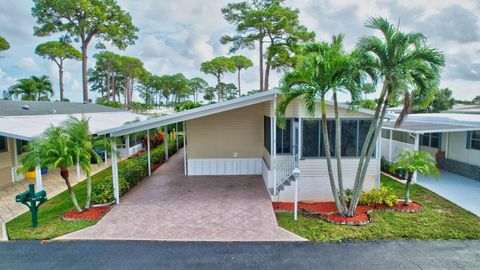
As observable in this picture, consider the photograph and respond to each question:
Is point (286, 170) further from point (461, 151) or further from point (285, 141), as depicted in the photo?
point (461, 151)

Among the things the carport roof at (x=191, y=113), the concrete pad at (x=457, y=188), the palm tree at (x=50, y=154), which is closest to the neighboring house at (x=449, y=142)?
the concrete pad at (x=457, y=188)

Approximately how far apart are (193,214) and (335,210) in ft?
14.3

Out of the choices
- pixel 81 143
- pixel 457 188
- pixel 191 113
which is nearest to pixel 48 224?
pixel 81 143

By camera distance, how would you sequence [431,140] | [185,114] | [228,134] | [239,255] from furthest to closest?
[431,140]
[228,134]
[185,114]
[239,255]

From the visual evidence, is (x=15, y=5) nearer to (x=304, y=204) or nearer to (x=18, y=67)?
(x=18, y=67)

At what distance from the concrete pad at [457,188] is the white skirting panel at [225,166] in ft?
23.1

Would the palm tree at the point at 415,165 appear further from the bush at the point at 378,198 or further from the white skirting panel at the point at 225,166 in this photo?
the white skirting panel at the point at 225,166

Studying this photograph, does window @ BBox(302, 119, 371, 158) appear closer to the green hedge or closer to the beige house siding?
the beige house siding

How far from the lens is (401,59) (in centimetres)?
688

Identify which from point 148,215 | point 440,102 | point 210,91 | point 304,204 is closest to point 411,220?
point 304,204

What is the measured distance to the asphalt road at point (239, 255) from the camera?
18.5 ft

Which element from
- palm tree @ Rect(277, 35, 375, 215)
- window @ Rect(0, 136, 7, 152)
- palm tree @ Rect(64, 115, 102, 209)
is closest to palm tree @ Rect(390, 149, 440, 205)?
palm tree @ Rect(277, 35, 375, 215)

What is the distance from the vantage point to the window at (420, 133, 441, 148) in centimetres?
1406

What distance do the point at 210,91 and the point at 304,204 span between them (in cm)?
6866
